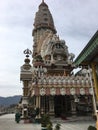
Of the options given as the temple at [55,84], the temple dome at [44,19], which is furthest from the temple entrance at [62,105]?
the temple dome at [44,19]

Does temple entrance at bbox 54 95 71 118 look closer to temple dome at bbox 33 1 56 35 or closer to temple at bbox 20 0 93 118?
temple at bbox 20 0 93 118

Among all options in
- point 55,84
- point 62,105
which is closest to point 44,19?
point 62,105

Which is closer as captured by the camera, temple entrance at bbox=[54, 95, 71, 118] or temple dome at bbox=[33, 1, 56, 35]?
temple entrance at bbox=[54, 95, 71, 118]

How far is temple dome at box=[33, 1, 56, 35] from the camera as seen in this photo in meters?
66.5

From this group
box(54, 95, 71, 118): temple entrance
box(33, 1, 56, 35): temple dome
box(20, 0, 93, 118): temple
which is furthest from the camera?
box(33, 1, 56, 35): temple dome

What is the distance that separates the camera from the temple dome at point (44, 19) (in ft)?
218

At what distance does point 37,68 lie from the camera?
127ft

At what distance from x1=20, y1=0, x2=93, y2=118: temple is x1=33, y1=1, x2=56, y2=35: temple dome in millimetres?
20497

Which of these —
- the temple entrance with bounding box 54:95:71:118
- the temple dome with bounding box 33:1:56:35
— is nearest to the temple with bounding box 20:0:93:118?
the temple entrance with bounding box 54:95:71:118

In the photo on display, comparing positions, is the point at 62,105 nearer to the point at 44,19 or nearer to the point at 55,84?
the point at 55,84

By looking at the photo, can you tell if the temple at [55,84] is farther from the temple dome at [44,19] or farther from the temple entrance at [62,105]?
the temple dome at [44,19]

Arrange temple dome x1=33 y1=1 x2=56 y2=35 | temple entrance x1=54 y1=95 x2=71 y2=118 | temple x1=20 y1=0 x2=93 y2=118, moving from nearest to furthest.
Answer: temple x1=20 y1=0 x2=93 y2=118
temple entrance x1=54 y1=95 x2=71 y2=118
temple dome x1=33 y1=1 x2=56 y2=35

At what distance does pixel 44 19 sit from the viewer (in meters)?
68.5

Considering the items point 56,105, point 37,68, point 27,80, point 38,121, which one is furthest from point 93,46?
point 27,80
